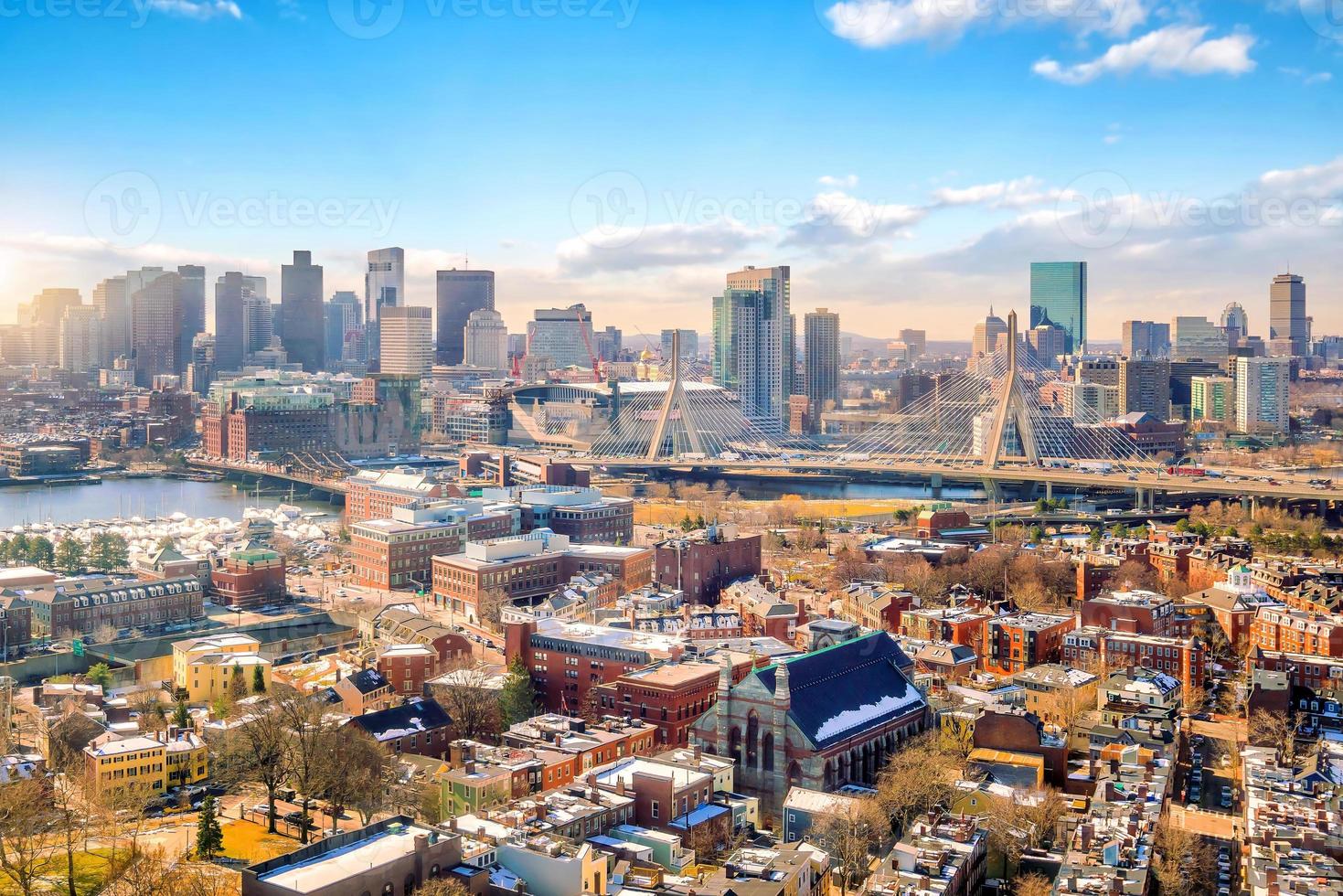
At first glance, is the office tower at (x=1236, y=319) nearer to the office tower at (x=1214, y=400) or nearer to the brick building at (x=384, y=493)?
the office tower at (x=1214, y=400)

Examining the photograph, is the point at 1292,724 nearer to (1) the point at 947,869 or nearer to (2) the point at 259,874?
(1) the point at 947,869

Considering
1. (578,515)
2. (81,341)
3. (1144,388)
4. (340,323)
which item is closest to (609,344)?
(340,323)

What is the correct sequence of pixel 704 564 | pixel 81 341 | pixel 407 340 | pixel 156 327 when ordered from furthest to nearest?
pixel 407 340
pixel 81 341
pixel 156 327
pixel 704 564

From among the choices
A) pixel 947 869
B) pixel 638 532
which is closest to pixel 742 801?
pixel 947 869

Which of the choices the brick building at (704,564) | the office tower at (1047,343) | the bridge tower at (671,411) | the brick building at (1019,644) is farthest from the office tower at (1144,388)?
the brick building at (1019,644)

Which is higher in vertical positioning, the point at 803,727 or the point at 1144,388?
the point at 1144,388

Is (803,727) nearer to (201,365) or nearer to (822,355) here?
(822,355)

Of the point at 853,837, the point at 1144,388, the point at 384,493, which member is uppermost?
the point at 1144,388
